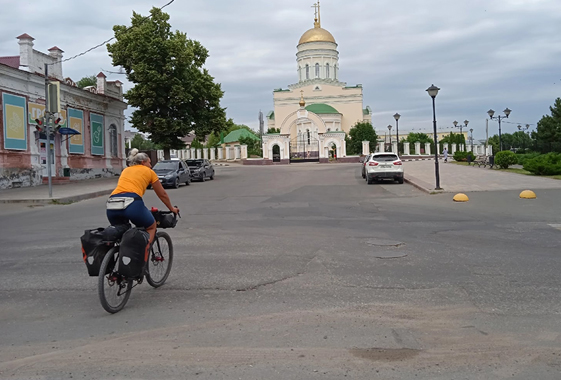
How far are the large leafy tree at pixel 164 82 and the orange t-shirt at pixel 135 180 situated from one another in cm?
2924

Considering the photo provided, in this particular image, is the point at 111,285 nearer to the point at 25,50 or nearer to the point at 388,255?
the point at 388,255

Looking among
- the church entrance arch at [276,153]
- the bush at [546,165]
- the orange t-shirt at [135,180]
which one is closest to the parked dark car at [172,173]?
the bush at [546,165]

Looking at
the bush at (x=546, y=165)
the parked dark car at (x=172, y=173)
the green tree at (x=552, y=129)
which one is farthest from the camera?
the green tree at (x=552, y=129)

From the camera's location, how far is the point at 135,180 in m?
5.85

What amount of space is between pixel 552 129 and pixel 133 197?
71.0m

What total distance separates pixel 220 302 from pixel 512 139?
129 metres

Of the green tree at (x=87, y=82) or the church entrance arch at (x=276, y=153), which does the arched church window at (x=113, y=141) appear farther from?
the green tree at (x=87, y=82)

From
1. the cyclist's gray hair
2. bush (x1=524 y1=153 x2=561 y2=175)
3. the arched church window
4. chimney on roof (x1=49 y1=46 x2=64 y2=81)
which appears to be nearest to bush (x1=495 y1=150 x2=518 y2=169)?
bush (x1=524 y1=153 x2=561 y2=175)

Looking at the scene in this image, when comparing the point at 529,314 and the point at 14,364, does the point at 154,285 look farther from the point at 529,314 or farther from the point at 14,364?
the point at 529,314

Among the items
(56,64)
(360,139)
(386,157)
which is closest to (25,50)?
(56,64)

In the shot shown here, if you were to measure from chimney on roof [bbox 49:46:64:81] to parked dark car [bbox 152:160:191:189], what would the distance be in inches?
371

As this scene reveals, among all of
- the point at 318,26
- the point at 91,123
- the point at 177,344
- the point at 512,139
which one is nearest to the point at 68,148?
the point at 91,123

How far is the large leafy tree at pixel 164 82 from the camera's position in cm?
3428

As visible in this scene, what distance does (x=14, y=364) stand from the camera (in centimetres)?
428
